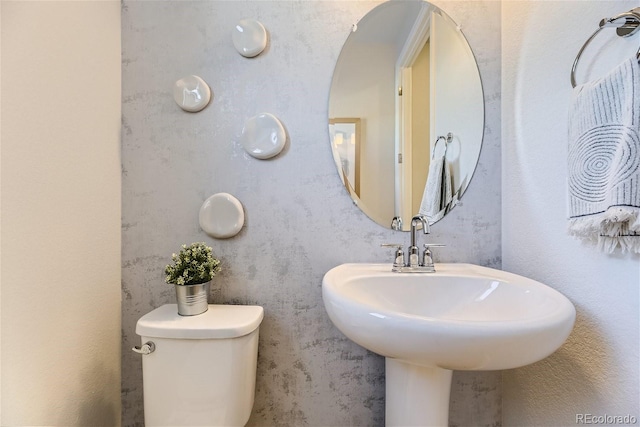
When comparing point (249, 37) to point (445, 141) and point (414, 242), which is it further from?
point (414, 242)

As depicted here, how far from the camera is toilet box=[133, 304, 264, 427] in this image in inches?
32.5

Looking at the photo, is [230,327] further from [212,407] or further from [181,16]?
[181,16]

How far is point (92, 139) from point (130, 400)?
918mm

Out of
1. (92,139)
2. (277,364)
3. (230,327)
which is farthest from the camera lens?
(277,364)

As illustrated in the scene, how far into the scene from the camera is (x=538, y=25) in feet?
2.92

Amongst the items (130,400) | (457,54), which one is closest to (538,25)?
(457,54)

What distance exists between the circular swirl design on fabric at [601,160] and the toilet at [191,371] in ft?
2.96

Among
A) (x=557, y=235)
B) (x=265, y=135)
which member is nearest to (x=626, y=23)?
(x=557, y=235)

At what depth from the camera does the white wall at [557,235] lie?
654mm

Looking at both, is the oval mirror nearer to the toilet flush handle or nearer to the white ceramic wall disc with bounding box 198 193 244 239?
the white ceramic wall disc with bounding box 198 193 244 239

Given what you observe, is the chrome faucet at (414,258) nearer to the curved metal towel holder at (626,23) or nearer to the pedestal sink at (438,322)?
the pedestal sink at (438,322)

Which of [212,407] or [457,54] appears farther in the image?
[457,54]

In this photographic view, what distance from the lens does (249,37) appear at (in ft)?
3.40

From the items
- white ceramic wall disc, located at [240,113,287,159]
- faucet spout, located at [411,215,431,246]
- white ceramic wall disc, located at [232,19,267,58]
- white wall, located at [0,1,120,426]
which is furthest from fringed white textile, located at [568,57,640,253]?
white wall, located at [0,1,120,426]
